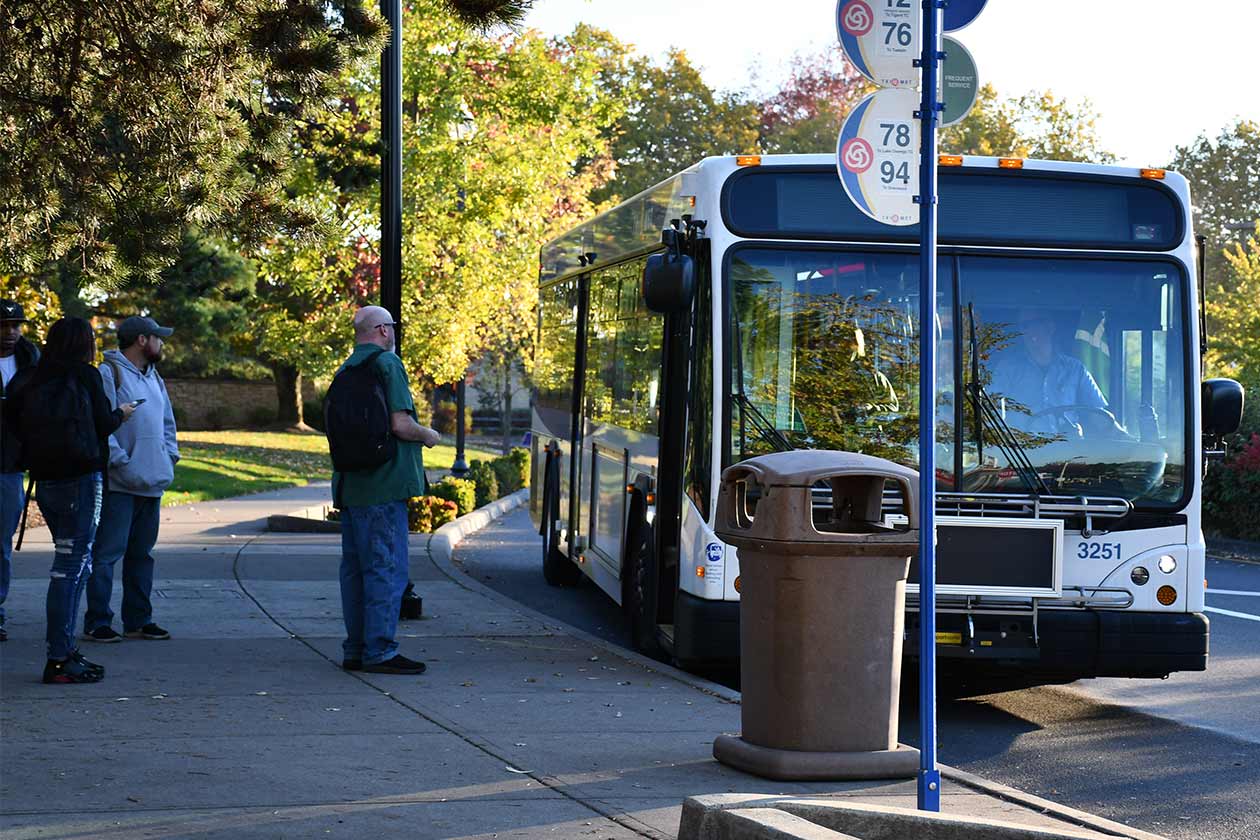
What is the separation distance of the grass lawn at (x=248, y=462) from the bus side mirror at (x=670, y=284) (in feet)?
50.1

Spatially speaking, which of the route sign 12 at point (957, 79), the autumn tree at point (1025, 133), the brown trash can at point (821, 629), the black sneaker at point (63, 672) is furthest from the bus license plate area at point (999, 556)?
the autumn tree at point (1025, 133)

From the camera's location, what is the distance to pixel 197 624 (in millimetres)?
11117

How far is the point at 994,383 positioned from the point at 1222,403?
1.33 m

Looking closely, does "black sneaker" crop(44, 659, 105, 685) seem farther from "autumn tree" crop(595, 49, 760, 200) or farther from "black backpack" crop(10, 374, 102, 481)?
"autumn tree" crop(595, 49, 760, 200)

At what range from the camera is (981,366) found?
29.1ft

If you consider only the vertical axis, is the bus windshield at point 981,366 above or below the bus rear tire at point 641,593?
above

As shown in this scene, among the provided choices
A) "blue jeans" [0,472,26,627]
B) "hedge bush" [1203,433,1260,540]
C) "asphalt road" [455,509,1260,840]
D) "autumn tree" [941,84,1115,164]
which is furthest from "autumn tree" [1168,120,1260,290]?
"blue jeans" [0,472,26,627]

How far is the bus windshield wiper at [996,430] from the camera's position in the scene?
875 cm

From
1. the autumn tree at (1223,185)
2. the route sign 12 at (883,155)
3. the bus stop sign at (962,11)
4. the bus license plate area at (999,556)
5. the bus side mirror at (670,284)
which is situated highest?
the autumn tree at (1223,185)

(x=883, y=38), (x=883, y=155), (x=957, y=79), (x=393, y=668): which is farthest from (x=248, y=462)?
(x=883, y=38)

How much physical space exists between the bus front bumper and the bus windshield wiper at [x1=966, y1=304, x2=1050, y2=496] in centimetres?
72

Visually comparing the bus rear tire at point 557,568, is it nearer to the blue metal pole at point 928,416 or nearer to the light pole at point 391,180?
the light pole at point 391,180

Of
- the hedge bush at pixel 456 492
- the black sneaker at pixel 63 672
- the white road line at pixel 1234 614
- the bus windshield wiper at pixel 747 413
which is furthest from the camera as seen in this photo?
the hedge bush at pixel 456 492

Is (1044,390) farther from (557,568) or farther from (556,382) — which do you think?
(557,568)
